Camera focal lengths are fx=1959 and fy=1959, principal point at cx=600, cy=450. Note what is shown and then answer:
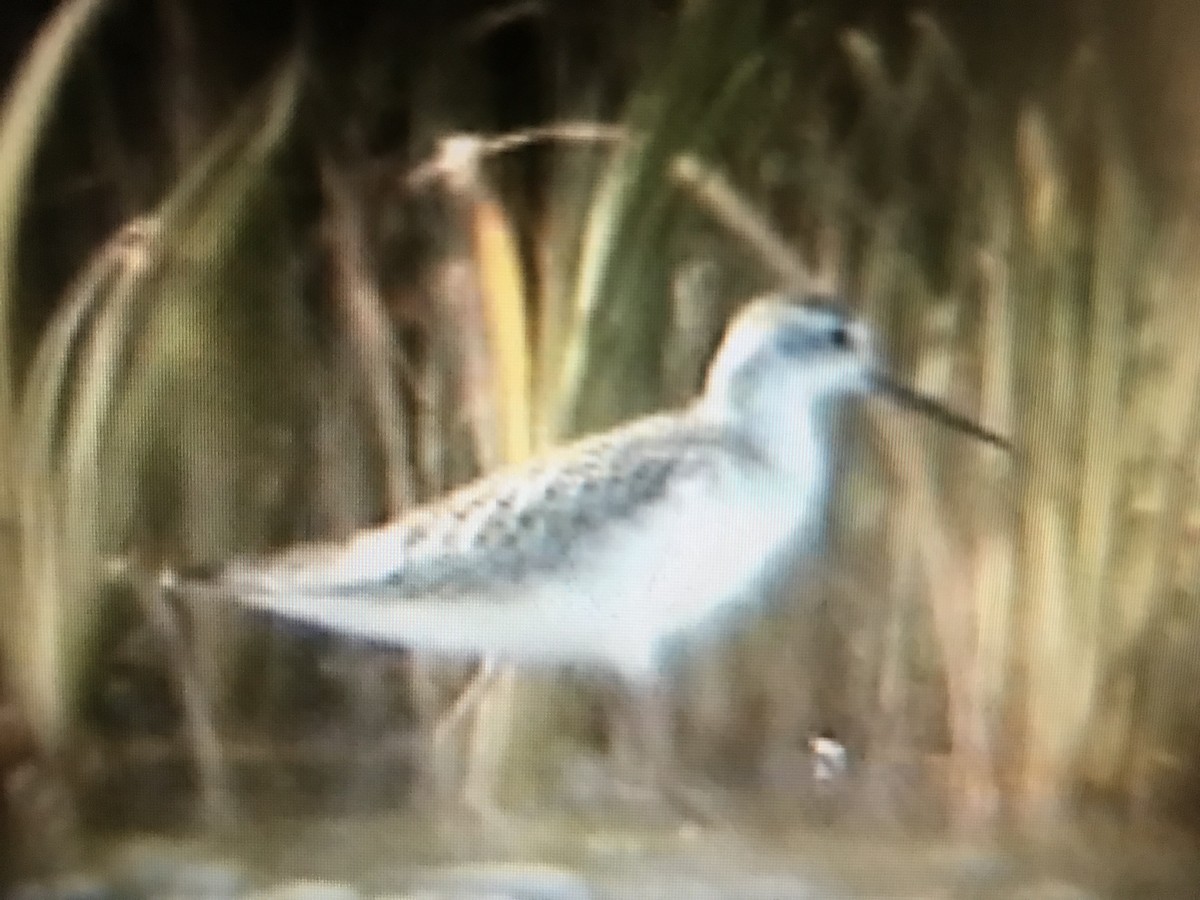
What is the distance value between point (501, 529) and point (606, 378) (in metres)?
0.12

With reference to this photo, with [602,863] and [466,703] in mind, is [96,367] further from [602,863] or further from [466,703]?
[602,863]

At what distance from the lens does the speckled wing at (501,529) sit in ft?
4.30

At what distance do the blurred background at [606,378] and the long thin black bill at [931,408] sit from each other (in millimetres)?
10

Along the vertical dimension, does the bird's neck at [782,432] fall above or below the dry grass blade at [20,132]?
below

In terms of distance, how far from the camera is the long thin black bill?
1.31 meters

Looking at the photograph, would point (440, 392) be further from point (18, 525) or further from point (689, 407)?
point (18, 525)

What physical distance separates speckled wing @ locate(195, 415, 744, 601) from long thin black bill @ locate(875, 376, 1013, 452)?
Result: 0.45 ft

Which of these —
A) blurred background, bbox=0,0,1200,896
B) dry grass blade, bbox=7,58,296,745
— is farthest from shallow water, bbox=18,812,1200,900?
dry grass blade, bbox=7,58,296,745

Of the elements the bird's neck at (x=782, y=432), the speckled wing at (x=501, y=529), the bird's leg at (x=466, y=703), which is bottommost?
the bird's leg at (x=466, y=703)

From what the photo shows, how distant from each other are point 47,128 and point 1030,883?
84cm

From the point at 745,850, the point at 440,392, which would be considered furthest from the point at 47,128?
the point at 745,850

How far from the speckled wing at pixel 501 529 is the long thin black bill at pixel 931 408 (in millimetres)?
138

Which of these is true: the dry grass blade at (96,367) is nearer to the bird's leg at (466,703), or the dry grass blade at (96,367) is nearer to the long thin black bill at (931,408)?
the bird's leg at (466,703)

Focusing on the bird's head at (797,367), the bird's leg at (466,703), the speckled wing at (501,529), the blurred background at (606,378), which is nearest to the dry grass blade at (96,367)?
the blurred background at (606,378)
